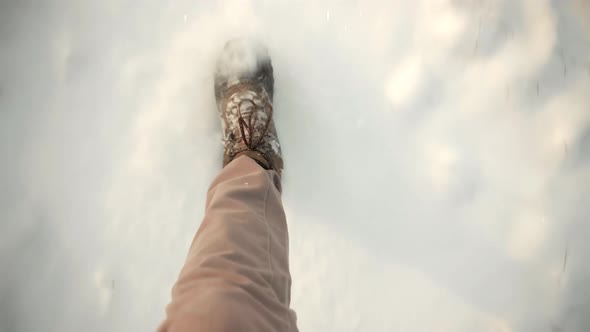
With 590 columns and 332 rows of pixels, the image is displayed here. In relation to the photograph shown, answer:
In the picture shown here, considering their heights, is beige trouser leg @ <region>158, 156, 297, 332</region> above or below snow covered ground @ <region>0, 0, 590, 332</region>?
below

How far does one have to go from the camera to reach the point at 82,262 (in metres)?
0.90

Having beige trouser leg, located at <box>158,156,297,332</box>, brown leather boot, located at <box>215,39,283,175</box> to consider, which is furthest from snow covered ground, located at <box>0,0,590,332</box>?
beige trouser leg, located at <box>158,156,297,332</box>

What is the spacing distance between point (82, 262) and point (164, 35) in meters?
0.59

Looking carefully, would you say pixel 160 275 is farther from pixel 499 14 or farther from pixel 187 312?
pixel 499 14

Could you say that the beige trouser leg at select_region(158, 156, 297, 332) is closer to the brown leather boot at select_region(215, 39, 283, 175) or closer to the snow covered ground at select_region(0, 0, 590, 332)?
the brown leather boot at select_region(215, 39, 283, 175)

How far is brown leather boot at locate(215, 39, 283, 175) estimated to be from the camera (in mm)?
905

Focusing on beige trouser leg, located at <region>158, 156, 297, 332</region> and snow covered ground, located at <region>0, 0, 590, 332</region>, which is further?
snow covered ground, located at <region>0, 0, 590, 332</region>

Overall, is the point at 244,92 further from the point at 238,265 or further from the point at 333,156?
the point at 238,265

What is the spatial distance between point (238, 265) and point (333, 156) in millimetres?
479

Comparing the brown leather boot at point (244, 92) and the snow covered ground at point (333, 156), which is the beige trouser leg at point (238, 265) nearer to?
the brown leather boot at point (244, 92)

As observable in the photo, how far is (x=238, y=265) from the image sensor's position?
552 millimetres

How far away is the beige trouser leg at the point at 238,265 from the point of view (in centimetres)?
48

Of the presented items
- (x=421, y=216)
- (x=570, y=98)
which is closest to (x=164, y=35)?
(x=421, y=216)

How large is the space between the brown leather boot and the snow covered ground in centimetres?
4
